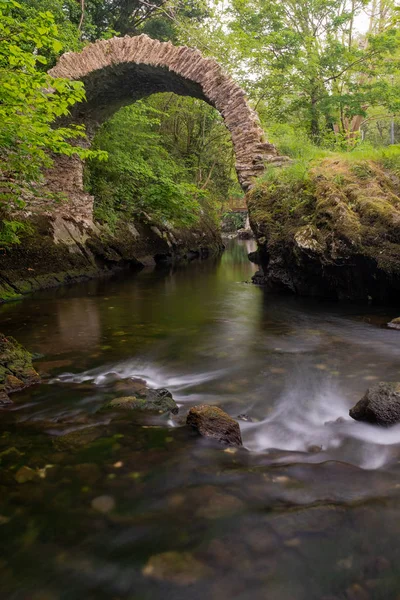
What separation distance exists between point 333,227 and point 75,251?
23.4ft

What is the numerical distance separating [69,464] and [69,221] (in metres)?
9.70

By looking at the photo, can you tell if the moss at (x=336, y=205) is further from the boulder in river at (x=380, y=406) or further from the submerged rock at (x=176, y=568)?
the submerged rock at (x=176, y=568)

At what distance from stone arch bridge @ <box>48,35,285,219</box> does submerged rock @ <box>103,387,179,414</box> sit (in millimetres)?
6897

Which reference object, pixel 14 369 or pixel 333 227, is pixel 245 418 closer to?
pixel 14 369

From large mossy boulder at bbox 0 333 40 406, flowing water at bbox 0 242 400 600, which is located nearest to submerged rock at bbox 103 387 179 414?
flowing water at bbox 0 242 400 600

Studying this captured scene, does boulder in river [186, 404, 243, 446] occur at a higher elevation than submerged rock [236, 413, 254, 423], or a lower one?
higher

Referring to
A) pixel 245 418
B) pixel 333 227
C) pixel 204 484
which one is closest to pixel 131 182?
pixel 333 227

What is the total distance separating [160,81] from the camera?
34.7 ft

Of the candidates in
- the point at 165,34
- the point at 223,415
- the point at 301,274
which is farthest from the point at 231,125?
the point at 165,34

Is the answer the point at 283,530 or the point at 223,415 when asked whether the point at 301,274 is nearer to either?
the point at 223,415

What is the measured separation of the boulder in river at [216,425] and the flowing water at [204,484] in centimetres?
8

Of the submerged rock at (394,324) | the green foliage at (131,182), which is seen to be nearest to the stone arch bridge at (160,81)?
the green foliage at (131,182)

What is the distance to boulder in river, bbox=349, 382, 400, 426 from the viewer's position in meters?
2.59

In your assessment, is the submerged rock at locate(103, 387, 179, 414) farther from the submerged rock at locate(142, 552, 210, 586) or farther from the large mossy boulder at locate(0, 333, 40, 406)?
the submerged rock at locate(142, 552, 210, 586)
